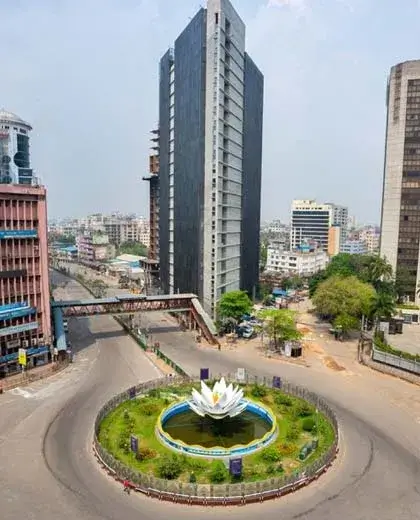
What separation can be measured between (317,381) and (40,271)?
35.9m

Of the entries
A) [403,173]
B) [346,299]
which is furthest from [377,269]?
[403,173]

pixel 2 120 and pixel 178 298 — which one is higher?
pixel 2 120

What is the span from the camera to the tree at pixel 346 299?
220 feet

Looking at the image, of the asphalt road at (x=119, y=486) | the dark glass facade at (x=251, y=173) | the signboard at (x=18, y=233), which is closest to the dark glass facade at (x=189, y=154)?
the dark glass facade at (x=251, y=173)

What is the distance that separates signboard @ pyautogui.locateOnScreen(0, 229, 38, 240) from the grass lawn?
23.8 metres

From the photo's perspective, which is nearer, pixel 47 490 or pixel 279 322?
pixel 47 490

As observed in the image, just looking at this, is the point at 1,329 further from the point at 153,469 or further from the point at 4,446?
the point at 153,469

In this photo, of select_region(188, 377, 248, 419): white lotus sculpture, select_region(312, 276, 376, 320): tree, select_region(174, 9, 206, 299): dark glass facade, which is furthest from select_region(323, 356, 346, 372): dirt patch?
select_region(174, 9, 206, 299): dark glass facade

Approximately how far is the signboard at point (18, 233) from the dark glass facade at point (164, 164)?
1715 inches

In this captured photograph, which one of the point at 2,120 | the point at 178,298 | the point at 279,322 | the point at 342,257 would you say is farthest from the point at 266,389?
the point at 2,120

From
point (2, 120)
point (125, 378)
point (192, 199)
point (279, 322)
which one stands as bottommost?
point (125, 378)

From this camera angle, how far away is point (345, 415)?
39.6 meters

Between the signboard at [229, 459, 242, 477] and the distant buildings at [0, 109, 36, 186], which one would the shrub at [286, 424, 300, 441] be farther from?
the distant buildings at [0, 109, 36, 186]

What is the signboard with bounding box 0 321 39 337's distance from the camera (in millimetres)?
48531
